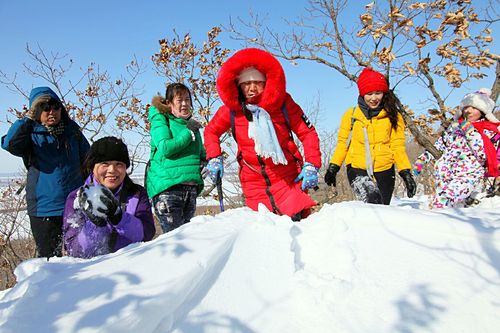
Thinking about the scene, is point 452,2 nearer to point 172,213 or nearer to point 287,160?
point 287,160

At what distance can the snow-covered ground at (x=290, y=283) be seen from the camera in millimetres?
1189

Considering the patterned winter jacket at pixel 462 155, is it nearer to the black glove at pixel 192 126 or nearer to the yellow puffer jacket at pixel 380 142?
the yellow puffer jacket at pixel 380 142

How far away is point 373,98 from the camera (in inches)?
147

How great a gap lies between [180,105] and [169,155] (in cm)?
54

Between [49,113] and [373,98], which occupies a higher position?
[49,113]

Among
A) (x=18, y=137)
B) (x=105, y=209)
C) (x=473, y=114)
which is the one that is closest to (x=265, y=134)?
(x=105, y=209)

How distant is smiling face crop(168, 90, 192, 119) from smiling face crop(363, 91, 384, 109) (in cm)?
200

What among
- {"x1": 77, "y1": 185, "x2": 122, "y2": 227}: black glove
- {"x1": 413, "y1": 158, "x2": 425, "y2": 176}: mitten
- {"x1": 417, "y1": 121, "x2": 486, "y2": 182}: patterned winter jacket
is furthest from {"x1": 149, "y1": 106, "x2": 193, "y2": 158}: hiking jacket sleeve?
{"x1": 417, "y1": 121, "x2": 486, "y2": 182}: patterned winter jacket

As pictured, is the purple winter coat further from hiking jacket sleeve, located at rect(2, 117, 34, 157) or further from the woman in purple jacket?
Result: hiking jacket sleeve, located at rect(2, 117, 34, 157)

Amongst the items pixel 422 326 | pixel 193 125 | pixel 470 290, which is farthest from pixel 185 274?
pixel 193 125

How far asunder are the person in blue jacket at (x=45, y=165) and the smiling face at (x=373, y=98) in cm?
319

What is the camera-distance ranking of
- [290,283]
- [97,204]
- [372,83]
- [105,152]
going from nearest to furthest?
[290,283] < [97,204] < [105,152] < [372,83]

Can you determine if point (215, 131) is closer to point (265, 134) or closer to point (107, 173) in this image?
point (265, 134)

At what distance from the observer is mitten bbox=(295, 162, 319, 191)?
2865mm
